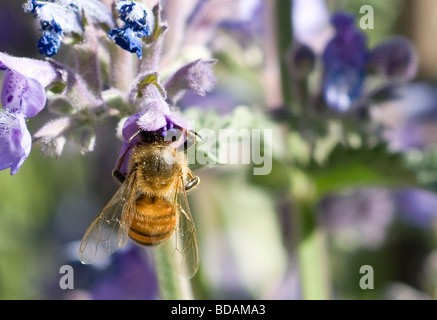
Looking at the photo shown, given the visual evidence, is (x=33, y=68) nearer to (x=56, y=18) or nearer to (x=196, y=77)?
(x=56, y=18)

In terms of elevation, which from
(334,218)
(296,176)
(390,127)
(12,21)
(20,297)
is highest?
(12,21)

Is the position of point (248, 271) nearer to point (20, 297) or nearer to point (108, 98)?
point (20, 297)

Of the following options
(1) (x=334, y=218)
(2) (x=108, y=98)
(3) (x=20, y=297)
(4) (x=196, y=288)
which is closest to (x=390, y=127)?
(1) (x=334, y=218)

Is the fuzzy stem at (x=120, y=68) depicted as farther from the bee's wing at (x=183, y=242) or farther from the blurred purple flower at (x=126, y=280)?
the blurred purple flower at (x=126, y=280)

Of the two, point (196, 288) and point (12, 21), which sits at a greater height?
point (12, 21)

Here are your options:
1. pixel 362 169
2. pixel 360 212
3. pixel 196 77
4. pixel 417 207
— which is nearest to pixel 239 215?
pixel 360 212
